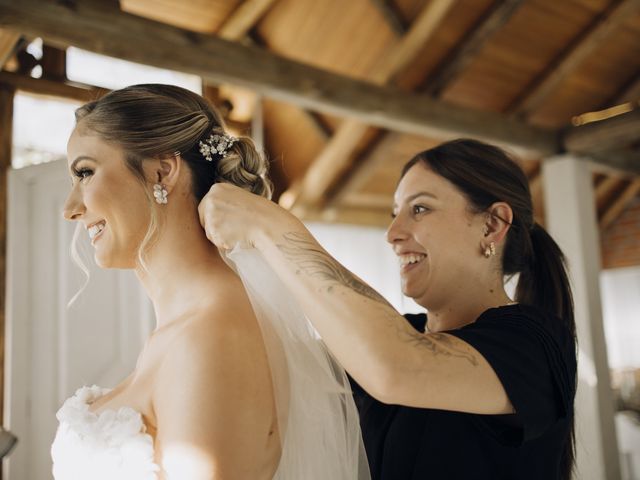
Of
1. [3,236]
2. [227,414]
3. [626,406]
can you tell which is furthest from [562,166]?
[227,414]

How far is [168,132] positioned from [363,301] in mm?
522

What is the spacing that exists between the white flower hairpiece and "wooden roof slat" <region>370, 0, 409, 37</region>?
437 cm

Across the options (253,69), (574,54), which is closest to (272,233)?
(253,69)

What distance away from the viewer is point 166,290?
129cm

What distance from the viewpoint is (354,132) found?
604 cm

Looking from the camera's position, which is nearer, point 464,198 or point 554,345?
point 554,345

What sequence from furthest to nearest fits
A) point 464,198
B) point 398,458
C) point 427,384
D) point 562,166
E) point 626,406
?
point 626,406, point 562,166, point 464,198, point 398,458, point 427,384

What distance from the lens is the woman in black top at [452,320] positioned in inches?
39.9

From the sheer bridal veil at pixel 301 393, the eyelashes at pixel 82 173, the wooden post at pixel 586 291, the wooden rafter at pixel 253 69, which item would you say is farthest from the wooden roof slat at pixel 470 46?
the eyelashes at pixel 82 173

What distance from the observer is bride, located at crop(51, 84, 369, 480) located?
1.09 m

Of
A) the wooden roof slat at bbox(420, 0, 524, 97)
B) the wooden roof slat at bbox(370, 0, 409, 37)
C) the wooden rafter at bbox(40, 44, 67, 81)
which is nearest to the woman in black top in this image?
the wooden rafter at bbox(40, 44, 67, 81)

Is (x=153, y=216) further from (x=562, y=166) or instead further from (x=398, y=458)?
(x=562, y=166)

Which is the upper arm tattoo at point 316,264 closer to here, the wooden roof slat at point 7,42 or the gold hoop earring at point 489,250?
the gold hoop earring at point 489,250

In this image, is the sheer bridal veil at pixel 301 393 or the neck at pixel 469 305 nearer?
the sheer bridal veil at pixel 301 393
